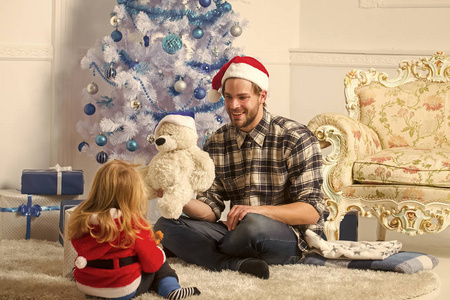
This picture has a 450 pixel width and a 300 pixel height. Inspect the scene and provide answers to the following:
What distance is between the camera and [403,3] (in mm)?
4562

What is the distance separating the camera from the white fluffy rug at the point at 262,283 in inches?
79.6

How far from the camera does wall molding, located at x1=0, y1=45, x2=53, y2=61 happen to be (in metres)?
3.93

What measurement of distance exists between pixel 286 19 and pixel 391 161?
6.69 ft

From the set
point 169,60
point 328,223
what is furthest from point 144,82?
point 328,223

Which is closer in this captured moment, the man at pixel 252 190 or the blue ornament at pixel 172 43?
the man at pixel 252 190

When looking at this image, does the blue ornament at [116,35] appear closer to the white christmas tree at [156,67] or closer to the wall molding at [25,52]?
the white christmas tree at [156,67]

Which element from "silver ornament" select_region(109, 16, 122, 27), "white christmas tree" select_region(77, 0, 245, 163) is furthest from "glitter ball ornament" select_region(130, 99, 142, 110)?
"silver ornament" select_region(109, 16, 122, 27)

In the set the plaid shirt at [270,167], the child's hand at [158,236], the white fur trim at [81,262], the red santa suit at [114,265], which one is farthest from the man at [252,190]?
the white fur trim at [81,262]

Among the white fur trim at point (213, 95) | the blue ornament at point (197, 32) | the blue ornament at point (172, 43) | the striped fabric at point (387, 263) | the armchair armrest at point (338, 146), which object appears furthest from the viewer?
the blue ornament at point (197, 32)

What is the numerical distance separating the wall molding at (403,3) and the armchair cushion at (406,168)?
1.73 metres

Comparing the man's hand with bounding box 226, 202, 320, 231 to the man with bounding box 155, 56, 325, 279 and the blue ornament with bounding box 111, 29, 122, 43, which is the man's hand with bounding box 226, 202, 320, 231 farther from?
the blue ornament with bounding box 111, 29, 122, 43

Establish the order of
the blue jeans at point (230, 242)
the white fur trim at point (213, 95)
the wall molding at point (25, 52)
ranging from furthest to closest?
the wall molding at point (25, 52)
the white fur trim at point (213, 95)
the blue jeans at point (230, 242)

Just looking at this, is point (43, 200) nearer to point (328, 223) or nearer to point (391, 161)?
point (328, 223)

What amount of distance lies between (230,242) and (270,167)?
1.13 feet
